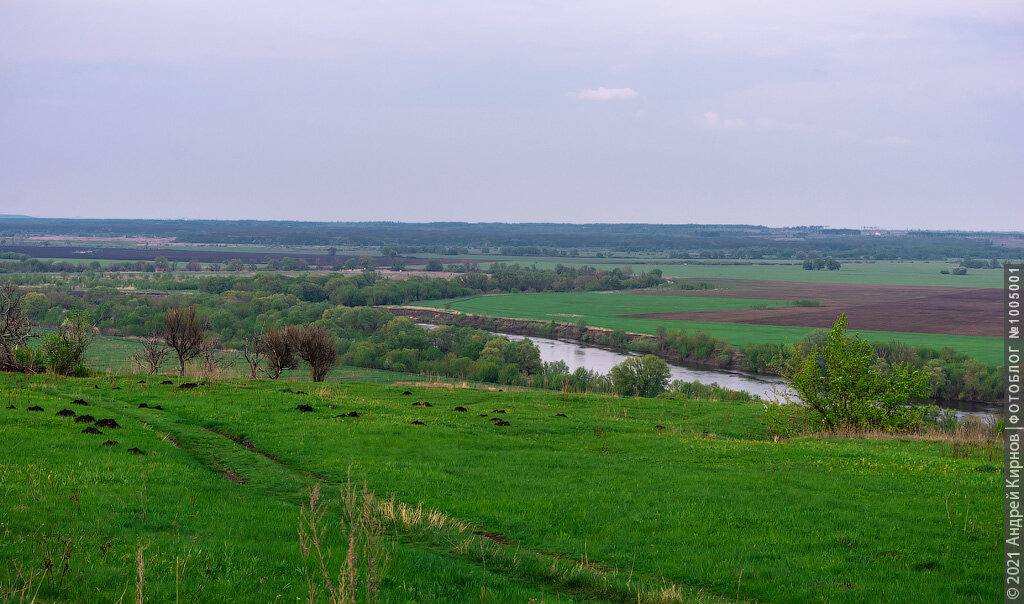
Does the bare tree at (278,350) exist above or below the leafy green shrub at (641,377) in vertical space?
above

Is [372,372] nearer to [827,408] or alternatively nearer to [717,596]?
[827,408]

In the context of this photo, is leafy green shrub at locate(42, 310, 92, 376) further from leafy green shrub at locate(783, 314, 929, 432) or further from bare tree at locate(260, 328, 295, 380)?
leafy green shrub at locate(783, 314, 929, 432)

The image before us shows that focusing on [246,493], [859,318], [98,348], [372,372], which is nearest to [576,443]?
[246,493]

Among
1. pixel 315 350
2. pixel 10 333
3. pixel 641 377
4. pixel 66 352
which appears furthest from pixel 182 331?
pixel 641 377

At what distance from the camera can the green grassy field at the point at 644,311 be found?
101 metres

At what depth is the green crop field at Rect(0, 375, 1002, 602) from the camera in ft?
33.9

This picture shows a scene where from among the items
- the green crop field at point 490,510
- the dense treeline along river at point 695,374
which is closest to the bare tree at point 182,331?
the green crop field at point 490,510

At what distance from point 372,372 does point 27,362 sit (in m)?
50.2

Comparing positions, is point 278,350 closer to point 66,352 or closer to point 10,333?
point 66,352

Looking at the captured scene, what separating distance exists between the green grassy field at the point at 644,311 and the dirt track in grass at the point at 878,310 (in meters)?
5.62

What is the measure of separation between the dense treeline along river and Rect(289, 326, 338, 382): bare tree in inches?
1411

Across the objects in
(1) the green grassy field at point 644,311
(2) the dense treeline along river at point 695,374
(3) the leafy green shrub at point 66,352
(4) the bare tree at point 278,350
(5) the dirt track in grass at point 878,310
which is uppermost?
(3) the leafy green shrub at point 66,352

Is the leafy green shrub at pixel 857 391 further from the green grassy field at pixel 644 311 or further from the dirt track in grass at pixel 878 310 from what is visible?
the dirt track in grass at pixel 878 310

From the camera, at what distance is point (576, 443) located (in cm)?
2448
